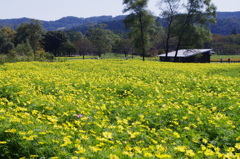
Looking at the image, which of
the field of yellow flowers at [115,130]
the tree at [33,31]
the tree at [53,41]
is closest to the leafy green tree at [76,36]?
the tree at [53,41]

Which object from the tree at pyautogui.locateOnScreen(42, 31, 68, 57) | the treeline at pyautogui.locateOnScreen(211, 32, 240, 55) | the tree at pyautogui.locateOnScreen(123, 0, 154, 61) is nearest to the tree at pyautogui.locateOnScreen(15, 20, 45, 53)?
the tree at pyautogui.locateOnScreen(42, 31, 68, 57)

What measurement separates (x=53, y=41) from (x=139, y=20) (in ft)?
239

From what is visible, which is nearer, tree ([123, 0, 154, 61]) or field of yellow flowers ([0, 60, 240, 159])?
field of yellow flowers ([0, 60, 240, 159])

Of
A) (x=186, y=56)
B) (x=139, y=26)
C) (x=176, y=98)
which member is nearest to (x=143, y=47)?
(x=139, y=26)

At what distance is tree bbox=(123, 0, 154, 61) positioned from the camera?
47.8 meters

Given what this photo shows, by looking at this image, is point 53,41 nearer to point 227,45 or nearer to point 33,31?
point 33,31

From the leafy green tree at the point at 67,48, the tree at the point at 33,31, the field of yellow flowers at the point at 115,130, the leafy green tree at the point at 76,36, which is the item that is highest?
the leafy green tree at the point at 76,36

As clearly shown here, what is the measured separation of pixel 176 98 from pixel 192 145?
184 inches

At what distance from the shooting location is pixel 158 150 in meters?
4.64

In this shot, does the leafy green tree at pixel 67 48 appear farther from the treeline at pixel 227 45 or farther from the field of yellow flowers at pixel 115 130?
the field of yellow flowers at pixel 115 130

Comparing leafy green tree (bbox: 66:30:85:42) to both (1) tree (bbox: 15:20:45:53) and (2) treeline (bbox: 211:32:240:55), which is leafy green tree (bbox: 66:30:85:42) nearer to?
(1) tree (bbox: 15:20:45:53)

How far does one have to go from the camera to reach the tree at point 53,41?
4316 inches

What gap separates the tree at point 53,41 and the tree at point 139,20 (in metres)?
66.9

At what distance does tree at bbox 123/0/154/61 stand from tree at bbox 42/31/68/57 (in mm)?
66891
